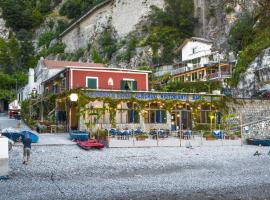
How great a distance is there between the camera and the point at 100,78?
31609mm

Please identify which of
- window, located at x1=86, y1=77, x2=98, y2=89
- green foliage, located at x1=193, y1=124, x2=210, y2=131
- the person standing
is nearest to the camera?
the person standing

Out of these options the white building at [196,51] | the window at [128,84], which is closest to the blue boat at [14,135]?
the window at [128,84]

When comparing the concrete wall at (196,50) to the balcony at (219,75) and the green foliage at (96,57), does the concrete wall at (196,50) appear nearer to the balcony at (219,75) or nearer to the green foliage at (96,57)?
the balcony at (219,75)

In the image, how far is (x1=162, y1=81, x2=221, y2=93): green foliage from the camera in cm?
4441

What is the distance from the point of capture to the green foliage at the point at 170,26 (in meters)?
58.9

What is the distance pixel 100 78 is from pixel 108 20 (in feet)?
140

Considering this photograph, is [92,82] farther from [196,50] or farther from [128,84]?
[196,50]

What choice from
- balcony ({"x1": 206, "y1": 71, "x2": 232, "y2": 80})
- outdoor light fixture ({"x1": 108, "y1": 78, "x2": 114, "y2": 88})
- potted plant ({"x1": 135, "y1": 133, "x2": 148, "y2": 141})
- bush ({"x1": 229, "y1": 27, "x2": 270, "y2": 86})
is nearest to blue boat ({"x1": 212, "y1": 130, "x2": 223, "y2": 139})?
potted plant ({"x1": 135, "y1": 133, "x2": 148, "y2": 141})

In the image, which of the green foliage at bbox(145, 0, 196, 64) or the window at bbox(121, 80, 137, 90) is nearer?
the window at bbox(121, 80, 137, 90)

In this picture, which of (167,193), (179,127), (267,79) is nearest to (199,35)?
(267,79)

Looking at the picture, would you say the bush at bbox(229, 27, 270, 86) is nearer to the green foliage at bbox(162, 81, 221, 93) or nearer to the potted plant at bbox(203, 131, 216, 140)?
the green foliage at bbox(162, 81, 221, 93)

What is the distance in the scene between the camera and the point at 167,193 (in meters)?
11.5

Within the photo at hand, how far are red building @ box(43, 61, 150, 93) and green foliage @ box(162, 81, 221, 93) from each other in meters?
11.9

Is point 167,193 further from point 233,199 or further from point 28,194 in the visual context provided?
point 28,194
